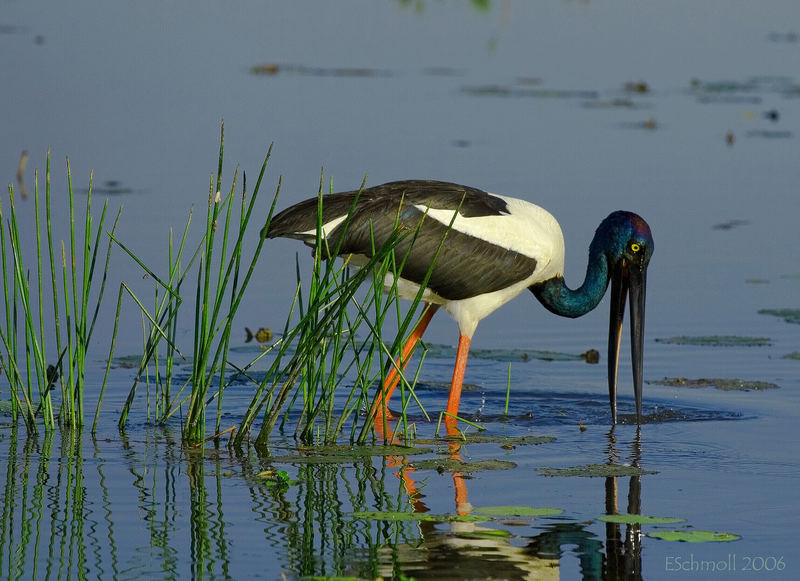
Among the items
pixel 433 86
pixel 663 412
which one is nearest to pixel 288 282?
pixel 663 412

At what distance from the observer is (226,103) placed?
15461 millimetres

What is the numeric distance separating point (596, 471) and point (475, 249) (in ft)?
5.77

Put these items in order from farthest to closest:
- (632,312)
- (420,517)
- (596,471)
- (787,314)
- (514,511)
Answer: (787,314), (632,312), (596,471), (514,511), (420,517)

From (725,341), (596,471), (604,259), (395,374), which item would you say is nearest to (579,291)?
(604,259)

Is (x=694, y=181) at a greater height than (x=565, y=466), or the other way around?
(x=694, y=181)

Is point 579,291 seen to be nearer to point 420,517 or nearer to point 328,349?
point 328,349

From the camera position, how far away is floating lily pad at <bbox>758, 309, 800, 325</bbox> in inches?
359

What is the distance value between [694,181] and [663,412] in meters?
5.97

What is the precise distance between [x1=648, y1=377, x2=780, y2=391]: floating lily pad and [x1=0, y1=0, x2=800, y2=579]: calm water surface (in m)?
0.09

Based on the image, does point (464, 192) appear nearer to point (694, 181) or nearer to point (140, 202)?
point (140, 202)

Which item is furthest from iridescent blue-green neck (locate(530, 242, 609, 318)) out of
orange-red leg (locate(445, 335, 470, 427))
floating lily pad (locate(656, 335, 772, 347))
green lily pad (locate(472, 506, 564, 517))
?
green lily pad (locate(472, 506, 564, 517))

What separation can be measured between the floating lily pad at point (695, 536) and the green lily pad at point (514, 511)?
0.41m

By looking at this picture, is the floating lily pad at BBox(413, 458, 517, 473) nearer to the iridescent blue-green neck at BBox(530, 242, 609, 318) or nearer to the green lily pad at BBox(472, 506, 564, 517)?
the green lily pad at BBox(472, 506, 564, 517)

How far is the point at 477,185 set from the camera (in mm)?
12086
